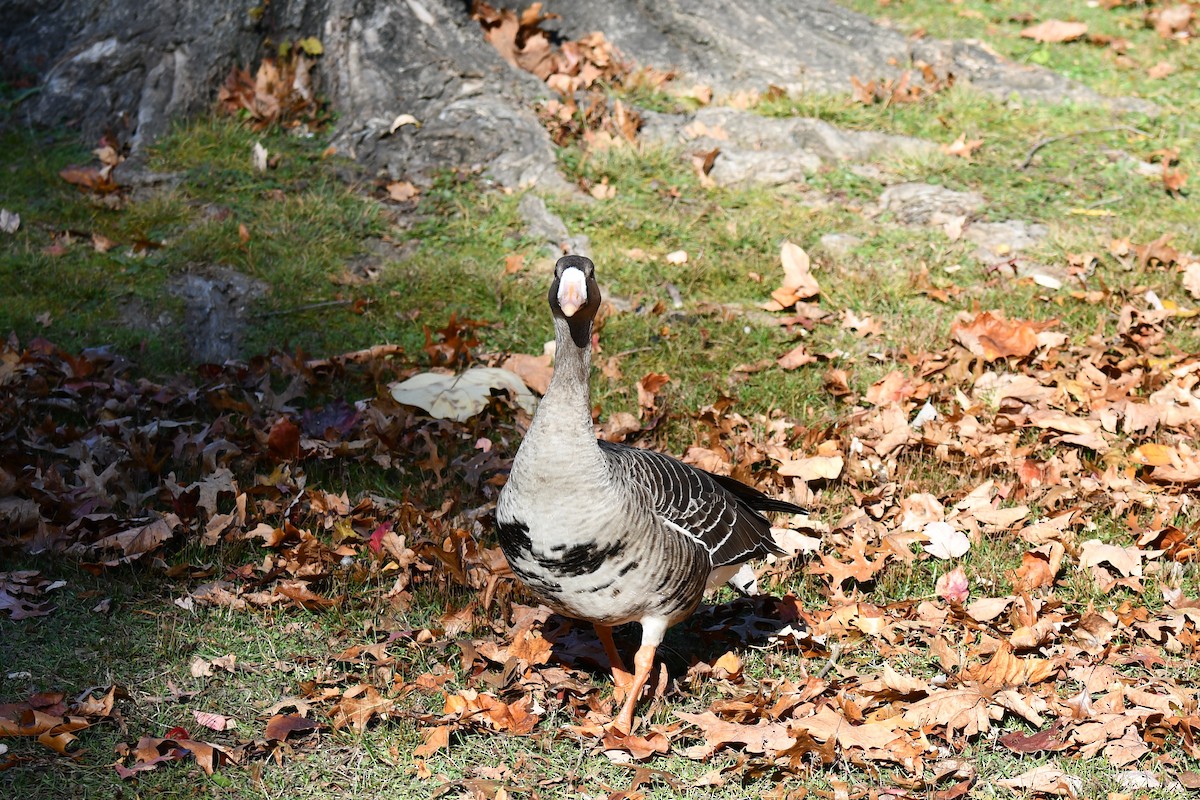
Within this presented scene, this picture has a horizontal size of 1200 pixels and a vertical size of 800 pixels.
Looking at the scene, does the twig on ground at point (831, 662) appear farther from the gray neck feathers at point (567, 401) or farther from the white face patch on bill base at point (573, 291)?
the white face patch on bill base at point (573, 291)

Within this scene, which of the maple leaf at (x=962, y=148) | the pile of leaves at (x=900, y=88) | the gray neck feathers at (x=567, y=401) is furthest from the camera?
the pile of leaves at (x=900, y=88)

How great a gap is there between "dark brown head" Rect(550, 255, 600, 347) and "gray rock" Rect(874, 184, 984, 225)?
4.79m

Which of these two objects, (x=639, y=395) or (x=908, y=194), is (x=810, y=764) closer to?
(x=639, y=395)

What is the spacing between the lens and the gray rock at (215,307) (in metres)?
6.60

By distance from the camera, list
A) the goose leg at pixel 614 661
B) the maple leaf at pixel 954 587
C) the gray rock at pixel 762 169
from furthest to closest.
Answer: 1. the gray rock at pixel 762 169
2. the maple leaf at pixel 954 587
3. the goose leg at pixel 614 661

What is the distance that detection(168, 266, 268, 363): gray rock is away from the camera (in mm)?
6602

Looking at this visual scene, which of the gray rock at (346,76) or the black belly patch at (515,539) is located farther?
the gray rock at (346,76)

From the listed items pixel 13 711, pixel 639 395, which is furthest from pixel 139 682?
pixel 639 395

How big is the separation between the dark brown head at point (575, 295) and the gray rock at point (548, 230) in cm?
366

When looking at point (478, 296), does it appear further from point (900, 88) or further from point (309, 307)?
point (900, 88)

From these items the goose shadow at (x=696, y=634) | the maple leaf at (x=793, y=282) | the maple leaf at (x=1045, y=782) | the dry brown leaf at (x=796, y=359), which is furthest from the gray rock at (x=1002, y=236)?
the maple leaf at (x=1045, y=782)

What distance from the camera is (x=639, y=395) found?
6.03m

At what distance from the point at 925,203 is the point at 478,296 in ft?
11.0

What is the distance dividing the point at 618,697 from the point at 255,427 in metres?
2.51
